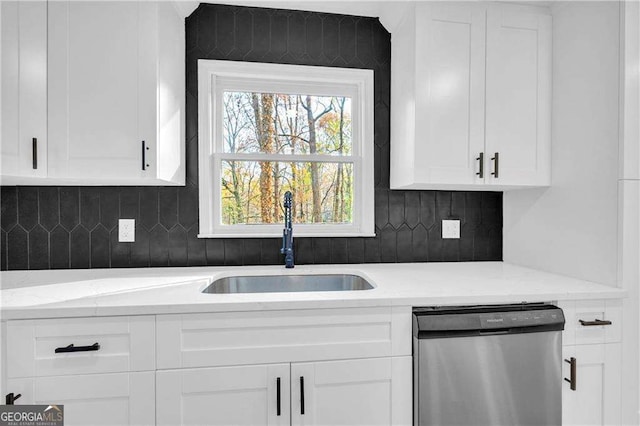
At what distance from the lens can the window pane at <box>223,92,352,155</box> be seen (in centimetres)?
206

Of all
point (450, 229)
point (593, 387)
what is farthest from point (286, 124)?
point (593, 387)

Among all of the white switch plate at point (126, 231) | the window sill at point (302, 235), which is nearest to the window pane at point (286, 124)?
the window sill at point (302, 235)

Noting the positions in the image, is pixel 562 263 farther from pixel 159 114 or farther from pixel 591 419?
pixel 159 114

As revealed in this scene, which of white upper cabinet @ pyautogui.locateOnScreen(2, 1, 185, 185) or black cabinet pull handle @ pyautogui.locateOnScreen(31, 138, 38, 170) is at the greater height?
white upper cabinet @ pyautogui.locateOnScreen(2, 1, 185, 185)

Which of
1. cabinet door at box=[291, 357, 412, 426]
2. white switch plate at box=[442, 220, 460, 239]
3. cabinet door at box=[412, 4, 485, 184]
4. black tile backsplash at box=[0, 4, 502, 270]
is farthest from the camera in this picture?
white switch plate at box=[442, 220, 460, 239]

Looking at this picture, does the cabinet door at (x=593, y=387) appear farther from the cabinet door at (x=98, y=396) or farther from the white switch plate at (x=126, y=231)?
the white switch plate at (x=126, y=231)

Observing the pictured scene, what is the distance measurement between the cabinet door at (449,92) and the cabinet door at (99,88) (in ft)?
4.17

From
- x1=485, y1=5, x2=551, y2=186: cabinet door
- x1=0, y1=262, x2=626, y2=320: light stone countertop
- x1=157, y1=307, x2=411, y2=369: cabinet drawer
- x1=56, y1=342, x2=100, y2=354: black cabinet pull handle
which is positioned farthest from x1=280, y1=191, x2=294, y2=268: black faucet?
x1=485, y1=5, x2=551, y2=186: cabinet door

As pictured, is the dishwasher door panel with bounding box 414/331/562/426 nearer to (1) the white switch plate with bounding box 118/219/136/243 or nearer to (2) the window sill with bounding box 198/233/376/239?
(2) the window sill with bounding box 198/233/376/239

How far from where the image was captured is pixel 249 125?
2074 mm

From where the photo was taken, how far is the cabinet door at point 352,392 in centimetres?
132

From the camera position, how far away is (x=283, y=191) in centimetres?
209

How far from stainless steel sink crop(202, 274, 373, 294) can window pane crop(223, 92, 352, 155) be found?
74 centimetres

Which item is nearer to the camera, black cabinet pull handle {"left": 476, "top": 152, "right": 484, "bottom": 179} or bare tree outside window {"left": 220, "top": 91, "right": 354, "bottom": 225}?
black cabinet pull handle {"left": 476, "top": 152, "right": 484, "bottom": 179}
